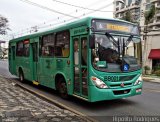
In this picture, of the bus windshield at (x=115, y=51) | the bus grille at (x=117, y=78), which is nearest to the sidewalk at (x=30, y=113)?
the bus grille at (x=117, y=78)

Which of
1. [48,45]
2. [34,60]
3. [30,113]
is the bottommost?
[30,113]

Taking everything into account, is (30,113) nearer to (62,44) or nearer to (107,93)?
(107,93)

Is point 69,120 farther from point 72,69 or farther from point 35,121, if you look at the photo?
point 72,69

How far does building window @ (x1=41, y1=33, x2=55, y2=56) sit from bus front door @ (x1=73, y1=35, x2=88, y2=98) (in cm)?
206

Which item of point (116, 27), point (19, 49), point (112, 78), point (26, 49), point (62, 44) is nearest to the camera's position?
point (112, 78)

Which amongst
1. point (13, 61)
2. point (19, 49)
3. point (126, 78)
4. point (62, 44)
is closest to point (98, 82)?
point (126, 78)

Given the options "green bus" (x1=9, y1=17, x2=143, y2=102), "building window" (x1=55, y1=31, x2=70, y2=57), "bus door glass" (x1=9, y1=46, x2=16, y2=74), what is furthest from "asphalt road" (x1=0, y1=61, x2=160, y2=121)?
"bus door glass" (x1=9, y1=46, x2=16, y2=74)

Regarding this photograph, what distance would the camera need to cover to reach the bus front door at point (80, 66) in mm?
8281

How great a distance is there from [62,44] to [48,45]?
4.96ft

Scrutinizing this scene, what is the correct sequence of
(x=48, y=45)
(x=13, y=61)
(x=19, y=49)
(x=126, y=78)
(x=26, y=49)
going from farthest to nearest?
(x=13, y=61) < (x=19, y=49) < (x=26, y=49) < (x=48, y=45) < (x=126, y=78)

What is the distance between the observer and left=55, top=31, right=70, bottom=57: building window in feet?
31.1

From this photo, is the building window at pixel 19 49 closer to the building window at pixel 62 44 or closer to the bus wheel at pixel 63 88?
the building window at pixel 62 44

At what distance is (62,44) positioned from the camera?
9867 mm

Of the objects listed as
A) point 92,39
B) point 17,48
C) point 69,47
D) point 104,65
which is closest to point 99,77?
point 104,65
